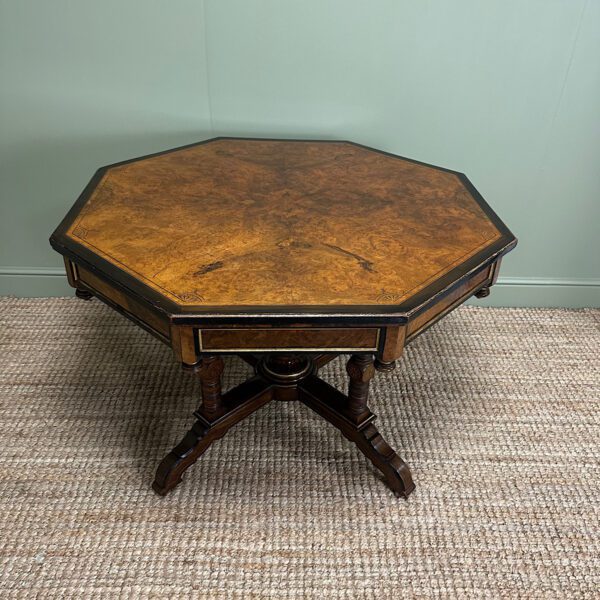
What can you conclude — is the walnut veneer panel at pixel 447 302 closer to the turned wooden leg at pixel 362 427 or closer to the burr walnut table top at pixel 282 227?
the burr walnut table top at pixel 282 227

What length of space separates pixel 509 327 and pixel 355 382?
0.83 m

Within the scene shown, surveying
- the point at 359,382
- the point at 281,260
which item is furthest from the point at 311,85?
the point at 359,382

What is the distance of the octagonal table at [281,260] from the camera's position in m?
1.03

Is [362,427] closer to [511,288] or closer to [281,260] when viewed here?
[281,260]

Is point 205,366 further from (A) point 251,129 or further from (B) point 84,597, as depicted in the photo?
(A) point 251,129

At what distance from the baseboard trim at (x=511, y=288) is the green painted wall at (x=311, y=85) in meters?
0.20

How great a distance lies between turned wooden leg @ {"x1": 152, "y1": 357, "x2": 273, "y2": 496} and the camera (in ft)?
4.33

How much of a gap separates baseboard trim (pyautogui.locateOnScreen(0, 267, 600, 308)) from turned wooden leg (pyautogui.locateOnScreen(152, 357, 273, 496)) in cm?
88

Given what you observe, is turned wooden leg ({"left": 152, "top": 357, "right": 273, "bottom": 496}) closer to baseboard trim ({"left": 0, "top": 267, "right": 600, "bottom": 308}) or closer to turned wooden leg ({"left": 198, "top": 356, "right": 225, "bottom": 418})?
turned wooden leg ({"left": 198, "top": 356, "right": 225, "bottom": 418})

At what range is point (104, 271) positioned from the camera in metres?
1.08

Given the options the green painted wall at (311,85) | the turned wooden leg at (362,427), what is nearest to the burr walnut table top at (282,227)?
the green painted wall at (311,85)

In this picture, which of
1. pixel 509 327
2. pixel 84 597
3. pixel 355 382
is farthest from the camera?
pixel 509 327

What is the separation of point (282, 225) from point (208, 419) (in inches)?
18.9

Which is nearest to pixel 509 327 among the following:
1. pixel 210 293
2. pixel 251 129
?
pixel 251 129
